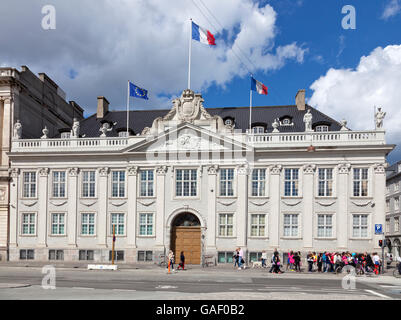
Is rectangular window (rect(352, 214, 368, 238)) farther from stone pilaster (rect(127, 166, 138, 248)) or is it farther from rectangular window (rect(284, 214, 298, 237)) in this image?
stone pilaster (rect(127, 166, 138, 248))

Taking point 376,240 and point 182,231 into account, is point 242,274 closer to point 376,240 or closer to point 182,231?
point 182,231

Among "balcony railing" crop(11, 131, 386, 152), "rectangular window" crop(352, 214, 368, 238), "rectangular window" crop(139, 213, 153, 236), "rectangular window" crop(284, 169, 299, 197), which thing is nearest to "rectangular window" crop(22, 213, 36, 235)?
"balcony railing" crop(11, 131, 386, 152)

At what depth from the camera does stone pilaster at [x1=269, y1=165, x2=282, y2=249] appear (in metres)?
38.9

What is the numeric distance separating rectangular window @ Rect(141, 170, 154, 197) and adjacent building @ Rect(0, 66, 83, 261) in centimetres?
1111

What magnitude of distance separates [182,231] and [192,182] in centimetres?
471

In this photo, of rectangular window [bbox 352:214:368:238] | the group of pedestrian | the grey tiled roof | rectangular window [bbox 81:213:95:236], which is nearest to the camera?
the group of pedestrian

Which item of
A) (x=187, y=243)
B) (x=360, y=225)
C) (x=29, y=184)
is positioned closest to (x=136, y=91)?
(x=29, y=184)

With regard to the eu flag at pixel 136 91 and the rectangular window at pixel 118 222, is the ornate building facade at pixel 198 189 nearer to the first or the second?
the rectangular window at pixel 118 222

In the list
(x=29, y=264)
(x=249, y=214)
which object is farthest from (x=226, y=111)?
(x=29, y=264)

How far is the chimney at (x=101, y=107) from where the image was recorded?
162 feet

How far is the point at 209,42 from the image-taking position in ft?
129

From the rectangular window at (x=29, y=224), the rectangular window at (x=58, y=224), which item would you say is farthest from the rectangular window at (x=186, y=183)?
the rectangular window at (x=29, y=224)

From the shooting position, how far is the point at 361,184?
38.3 meters

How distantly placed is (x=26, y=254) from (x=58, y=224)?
167 inches
